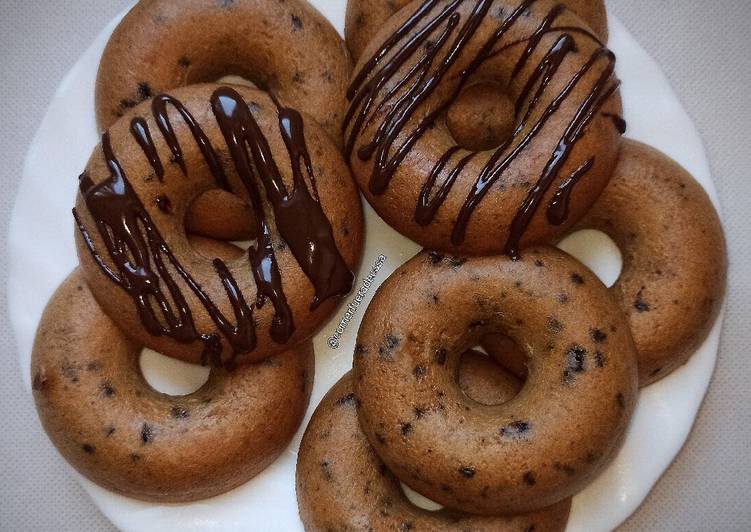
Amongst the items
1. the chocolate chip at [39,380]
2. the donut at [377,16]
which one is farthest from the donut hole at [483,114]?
the chocolate chip at [39,380]

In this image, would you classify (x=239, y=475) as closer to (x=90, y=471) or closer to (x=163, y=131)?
(x=90, y=471)

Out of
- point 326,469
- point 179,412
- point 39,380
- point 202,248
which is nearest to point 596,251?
point 326,469

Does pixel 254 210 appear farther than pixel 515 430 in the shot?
Yes

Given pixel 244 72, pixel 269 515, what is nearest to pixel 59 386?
pixel 269 515

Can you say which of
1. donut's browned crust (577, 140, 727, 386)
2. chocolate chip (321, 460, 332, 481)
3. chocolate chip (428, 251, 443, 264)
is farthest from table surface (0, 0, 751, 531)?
chocolate chip (428, 251, 443, 264)

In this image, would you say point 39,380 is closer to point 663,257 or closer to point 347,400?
point 347,400

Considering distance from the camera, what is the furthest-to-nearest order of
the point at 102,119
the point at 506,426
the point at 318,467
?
1. the point at 102,119
2. the point at 318,467
3. the point at 506,426
